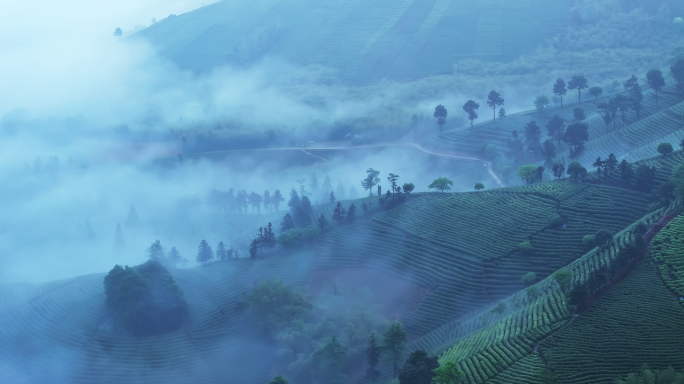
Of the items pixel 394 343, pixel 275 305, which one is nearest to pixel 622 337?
pixel 394 343

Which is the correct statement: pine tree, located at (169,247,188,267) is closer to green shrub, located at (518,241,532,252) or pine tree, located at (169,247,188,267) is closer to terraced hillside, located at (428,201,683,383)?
terraced hillside, located at (428,201,683,383)

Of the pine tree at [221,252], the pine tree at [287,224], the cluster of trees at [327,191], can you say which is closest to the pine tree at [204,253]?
the pine tree at [221,252]

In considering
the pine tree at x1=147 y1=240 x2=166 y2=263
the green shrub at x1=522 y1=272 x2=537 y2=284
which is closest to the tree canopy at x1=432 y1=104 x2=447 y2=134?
the pine tree at x1=147 y1=240 x2=166 y2=263

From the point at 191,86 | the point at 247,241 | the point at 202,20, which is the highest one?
the point at 202,20

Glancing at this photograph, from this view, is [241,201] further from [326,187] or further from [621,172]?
[621,172]

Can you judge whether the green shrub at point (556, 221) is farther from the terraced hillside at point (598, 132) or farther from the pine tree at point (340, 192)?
the pine tree at point (340, 192)

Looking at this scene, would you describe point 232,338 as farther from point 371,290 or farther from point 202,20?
point 202,20

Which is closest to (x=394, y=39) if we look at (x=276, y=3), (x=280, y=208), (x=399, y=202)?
(x=276, y=3)

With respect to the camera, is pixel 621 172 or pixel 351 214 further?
pixel 351 214
